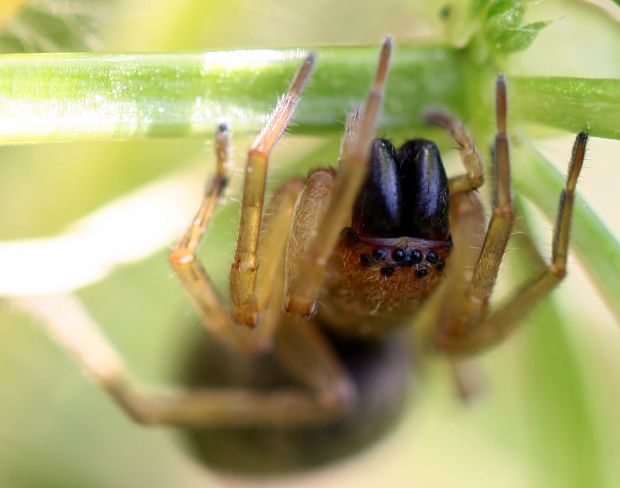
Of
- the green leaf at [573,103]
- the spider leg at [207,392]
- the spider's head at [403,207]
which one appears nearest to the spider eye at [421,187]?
the spider's head at [403,207]

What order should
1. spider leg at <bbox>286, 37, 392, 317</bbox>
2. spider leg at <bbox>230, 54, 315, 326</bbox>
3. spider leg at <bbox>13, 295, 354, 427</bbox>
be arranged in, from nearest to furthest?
spider leg at <bbox>286, 37, 392, 317</bbox>
spider leg at <bbox>230, 54, 315, 326</bbox>
spider leg at <bbox>13, 295, 354, 427</bbox>

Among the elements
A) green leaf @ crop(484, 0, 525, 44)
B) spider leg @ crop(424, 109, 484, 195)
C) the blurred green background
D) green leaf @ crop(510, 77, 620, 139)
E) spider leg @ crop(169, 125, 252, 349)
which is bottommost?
the blurred green background

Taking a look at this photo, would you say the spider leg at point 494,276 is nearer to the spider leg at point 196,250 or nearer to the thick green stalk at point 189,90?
the thick green stalk at point 189,90

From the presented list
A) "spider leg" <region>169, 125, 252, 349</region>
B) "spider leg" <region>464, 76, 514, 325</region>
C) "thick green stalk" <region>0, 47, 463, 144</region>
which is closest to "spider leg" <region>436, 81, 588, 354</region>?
"spider leg" <region>464, 76, 514, 325</region>

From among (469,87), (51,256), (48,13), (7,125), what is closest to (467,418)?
(51,256)

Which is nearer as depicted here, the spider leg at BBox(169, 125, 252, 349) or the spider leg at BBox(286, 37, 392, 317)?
the spider leg at BBox(286, 37, 392, 317)

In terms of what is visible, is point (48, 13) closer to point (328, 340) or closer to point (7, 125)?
point (7, 125)

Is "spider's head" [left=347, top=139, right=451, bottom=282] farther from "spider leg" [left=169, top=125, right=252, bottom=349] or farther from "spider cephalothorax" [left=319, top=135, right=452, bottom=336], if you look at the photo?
"spider leg" [left=169, top=125, right=252, bottom=349]
